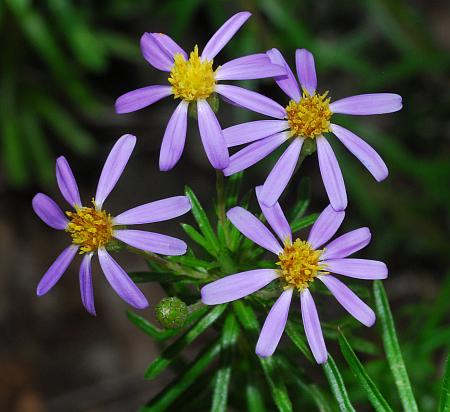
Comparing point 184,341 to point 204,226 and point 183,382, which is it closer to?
point 183,382

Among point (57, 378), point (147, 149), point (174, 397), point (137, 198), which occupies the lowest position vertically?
point (174, 397)

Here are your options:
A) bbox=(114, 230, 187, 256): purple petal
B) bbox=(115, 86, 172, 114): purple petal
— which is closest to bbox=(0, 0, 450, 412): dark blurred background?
bbox=(115, 86, 172, 114): purple petal

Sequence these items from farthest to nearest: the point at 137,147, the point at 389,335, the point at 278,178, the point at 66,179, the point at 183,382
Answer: the point at 137,147, the point at 183,382, the point at 389,335, the point at 66,179, the point at 278,178

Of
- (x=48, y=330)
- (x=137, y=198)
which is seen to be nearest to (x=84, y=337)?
(x=48, y=330)

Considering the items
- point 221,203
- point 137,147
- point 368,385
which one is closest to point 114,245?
point 221,203

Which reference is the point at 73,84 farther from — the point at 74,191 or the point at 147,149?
the point at 74,191

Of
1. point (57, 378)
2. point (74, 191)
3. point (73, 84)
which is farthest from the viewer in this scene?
point (57, 378)

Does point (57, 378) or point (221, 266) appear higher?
point (57, 378)
